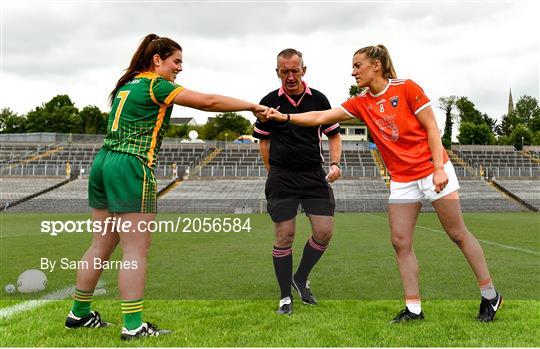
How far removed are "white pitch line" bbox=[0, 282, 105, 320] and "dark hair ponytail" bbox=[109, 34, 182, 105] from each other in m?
1.98

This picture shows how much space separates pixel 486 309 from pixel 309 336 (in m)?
1.47

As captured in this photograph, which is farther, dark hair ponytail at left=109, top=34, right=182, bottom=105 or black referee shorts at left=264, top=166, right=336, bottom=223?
black referee shorts at left=264, top=166, right=336, bottom=223

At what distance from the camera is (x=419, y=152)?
3.73 m

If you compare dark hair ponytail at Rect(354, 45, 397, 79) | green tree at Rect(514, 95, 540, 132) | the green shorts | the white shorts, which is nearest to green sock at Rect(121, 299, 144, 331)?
the green shorts

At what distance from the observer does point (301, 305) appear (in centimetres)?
429

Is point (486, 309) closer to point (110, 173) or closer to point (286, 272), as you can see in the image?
point (286, 272)

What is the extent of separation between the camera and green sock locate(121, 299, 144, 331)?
323 centimetres

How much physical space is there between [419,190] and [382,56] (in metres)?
1.11

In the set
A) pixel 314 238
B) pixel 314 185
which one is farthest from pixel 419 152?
pixel 314 238

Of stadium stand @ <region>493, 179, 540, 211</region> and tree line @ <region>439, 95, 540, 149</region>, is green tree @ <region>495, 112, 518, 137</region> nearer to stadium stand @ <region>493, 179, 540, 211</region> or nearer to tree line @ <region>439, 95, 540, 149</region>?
tree line @ <region>439, 95, 540, 149</region>

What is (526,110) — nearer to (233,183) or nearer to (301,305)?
(233,183)

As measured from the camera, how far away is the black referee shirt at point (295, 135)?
4418 millimetres

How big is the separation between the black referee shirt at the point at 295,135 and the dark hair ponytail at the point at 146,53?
50.7 inches

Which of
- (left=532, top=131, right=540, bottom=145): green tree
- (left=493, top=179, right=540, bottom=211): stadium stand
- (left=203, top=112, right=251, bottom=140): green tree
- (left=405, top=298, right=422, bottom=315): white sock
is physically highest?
(left=203, top=112, right=251, bottom=140): green tree
